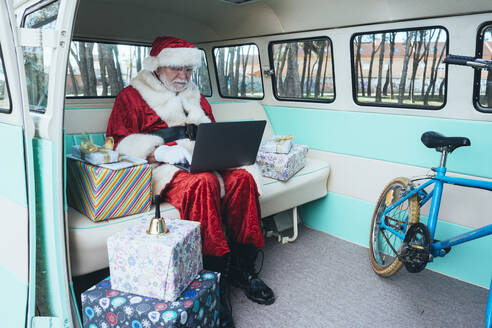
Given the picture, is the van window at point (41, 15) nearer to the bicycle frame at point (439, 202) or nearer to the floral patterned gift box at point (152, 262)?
the floral patterned gift box at point (152, 262)

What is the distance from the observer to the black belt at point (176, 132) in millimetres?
2631

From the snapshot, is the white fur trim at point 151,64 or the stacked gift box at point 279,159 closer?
the white fur trim at point 151,64

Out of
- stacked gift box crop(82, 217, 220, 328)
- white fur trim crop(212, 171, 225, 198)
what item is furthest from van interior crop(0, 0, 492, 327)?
white fur trim crop(212, 171, 225, 198)

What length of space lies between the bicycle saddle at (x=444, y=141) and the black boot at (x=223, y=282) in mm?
1475

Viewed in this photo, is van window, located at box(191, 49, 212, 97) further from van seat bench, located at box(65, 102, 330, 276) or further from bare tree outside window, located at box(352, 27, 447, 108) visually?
bare tree outside window, located at box(352, 27, 447, 108)

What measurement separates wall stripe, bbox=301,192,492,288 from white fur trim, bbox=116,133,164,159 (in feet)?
5.86

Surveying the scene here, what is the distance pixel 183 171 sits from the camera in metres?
2.32

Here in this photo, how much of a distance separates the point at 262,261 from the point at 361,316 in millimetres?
816

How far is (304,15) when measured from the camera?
3.16 meters

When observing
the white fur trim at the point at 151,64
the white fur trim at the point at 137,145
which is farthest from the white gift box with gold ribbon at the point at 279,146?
the white fur trim at the point at 151,64

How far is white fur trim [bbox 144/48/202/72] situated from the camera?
258 centimetres

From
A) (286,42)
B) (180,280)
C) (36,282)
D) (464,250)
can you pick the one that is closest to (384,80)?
(286,42)

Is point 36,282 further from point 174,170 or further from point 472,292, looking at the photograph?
point 472,292

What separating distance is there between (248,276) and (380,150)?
1.53 meters
